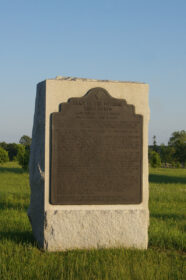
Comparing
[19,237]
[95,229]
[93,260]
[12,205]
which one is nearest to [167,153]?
[12,205]

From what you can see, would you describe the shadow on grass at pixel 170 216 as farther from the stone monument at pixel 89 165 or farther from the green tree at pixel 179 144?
the green tree at pixel 179 144

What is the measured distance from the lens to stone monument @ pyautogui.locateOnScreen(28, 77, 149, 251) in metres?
5.53

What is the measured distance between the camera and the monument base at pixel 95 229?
5.52 m

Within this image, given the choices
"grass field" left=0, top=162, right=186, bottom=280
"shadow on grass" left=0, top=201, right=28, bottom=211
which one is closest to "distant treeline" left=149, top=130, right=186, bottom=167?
"shadow on grass" left=0, top=201, right=28, bottom=211

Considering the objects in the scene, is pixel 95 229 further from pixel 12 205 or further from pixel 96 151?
pixel 12 205

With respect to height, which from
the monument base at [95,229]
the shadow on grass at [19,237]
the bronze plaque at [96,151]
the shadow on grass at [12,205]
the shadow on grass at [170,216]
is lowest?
the shadow on grass at [170,216]

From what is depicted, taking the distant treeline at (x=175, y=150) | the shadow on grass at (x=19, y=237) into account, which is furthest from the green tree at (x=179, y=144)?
the shadow on grass at (x=19, y=237)

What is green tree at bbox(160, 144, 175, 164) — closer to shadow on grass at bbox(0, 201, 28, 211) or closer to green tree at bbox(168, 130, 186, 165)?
green tree at bbox(168, 130, 186, 165)

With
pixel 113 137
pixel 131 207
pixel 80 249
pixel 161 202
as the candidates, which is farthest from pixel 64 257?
pixel 161 202

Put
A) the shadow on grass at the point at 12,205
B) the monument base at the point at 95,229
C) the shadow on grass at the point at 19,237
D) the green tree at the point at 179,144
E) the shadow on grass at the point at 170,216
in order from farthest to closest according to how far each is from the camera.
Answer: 1. the green tree at the point at 179,144
2. the shadow on grass at the point at 12,205
3. the shadow on grass at the point at 170,216
4. the shadow on grass at the point at 19,237
5. the monument base at the point at 95,229

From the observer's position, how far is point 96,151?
565 cm

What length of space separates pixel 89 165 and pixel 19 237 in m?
1.73

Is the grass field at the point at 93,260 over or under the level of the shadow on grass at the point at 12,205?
under

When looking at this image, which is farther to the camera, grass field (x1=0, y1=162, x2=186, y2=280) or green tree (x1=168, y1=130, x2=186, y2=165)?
green tree (x1=168, y1=130, x2=186, y2=165)
